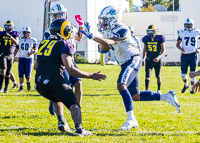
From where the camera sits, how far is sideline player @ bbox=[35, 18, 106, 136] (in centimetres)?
434

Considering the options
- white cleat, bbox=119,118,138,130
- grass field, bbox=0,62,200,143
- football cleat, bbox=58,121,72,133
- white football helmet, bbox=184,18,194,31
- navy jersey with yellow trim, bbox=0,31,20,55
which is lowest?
grass field, bbox=0,62,200,143

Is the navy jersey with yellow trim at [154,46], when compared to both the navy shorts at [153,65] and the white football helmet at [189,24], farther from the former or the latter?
the white football helmet at [189,24]

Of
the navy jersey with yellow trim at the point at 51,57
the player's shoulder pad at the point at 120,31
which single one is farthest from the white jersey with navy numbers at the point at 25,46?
the navy jersey with yellow trim at the point at 51,57

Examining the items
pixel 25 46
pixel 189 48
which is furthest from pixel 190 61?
pixel 25 46

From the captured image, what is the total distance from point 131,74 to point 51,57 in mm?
1328

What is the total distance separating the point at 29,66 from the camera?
10.7 m

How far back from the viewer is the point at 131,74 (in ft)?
17.4

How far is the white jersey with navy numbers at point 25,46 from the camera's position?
35.2 ft

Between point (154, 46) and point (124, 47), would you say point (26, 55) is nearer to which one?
point (154, 46)

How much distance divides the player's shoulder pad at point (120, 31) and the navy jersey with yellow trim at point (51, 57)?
38.7 inches

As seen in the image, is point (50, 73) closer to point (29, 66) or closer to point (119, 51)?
point (119, 51)

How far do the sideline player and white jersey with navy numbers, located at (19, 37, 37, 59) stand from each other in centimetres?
627

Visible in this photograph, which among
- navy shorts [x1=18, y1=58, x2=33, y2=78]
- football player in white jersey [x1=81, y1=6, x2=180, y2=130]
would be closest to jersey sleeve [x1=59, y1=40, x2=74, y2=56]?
football player in white jersey [x1=81, y1=6, x2=180, y2=130]

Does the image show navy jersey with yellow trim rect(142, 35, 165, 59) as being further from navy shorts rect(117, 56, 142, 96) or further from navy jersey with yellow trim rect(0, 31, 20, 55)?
navy shorts rect(117, 56, 142, 96)
